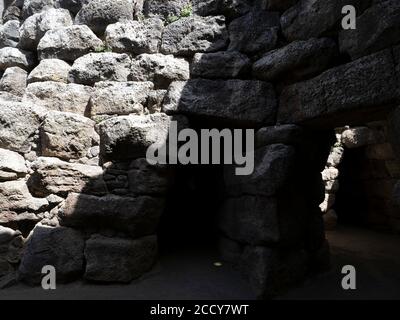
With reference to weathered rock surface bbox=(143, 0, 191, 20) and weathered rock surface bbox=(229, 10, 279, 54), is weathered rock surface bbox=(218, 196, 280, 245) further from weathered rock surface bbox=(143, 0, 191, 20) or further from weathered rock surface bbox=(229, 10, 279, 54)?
weathered rock surface bbox=(143, 0, 191, 20)

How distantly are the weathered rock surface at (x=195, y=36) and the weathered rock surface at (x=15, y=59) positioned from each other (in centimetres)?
201

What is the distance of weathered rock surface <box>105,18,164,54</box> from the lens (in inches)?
146

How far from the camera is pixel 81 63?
3703 millimetres

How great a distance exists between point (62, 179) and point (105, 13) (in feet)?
7.56

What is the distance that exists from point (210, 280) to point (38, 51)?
3.64 meters

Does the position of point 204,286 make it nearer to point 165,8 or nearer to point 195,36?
point 195,36

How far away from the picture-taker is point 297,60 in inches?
118

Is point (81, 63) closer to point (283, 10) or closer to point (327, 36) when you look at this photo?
point (283, 10)

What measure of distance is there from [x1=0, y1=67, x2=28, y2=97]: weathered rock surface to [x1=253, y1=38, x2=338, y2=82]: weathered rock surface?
310 cm

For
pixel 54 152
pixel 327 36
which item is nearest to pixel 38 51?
pixel 54 152

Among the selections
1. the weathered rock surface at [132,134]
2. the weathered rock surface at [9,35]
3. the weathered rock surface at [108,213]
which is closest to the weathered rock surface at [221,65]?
the weathered rock surface at [132,134]

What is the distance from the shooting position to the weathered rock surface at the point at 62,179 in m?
3.04

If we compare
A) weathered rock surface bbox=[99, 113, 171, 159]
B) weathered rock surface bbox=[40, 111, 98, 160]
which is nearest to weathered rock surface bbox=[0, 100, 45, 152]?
weathered rock surface bbox=[40, 111, 98, 160]

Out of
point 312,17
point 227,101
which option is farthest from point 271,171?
point 312,17
